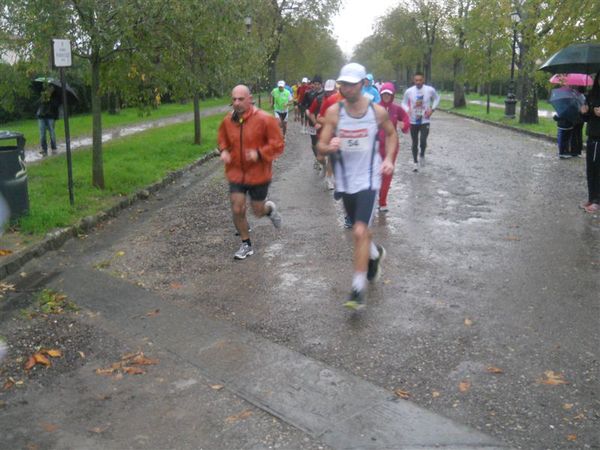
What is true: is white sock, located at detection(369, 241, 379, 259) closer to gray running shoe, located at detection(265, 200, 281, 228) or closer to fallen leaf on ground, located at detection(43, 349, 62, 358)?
gray running shoe, located at detection(265, 200, 281, 228)

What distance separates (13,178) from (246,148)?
3.19 meters

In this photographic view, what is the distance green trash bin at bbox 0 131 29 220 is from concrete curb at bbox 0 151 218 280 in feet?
2.11

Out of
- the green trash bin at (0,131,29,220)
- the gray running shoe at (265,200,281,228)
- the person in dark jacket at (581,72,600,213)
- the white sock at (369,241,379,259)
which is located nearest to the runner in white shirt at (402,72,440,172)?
the person in dark jacket at (581,72,600,213)

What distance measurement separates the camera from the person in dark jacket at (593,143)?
9.04 metres

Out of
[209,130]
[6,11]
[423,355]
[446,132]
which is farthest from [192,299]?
[446,132]

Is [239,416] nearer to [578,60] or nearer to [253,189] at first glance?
[253,189]

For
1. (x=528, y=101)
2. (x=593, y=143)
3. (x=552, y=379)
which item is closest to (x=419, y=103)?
(x=593, y=143)

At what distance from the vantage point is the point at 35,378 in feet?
14.5

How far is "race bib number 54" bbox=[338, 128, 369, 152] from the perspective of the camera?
554cm

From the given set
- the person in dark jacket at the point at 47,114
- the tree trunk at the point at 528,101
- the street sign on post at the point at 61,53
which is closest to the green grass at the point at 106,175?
the person in dark jacket at the point at 47,114

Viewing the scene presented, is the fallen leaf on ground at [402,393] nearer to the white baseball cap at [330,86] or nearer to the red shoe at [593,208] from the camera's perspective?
the red shoe at [593,208]

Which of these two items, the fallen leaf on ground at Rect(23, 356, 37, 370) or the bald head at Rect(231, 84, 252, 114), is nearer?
the fallen leaf on ground at Rect(23, 356, 37, 370)

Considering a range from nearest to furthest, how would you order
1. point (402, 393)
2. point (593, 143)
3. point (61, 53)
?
point (402, 393) < point (61, 53) < point (593, 143)

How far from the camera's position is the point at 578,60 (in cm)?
1059
